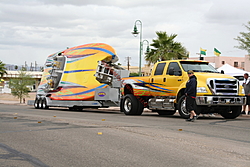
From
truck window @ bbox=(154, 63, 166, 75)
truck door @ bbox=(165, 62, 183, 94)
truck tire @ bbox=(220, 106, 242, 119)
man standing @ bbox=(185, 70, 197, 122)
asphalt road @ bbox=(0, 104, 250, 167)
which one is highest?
truck window @ bbox=(154, 63, 166, 75)

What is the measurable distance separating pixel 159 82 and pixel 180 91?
58.3 inches

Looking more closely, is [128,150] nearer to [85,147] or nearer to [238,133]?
[85,147]

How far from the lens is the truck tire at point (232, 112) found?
1594cm

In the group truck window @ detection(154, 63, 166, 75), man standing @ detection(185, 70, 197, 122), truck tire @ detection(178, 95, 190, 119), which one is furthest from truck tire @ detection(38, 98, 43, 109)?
man standing @ detection(185, 70, 197, 122)

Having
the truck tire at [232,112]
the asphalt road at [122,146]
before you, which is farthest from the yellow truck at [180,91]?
the asphalt road at [122,146]

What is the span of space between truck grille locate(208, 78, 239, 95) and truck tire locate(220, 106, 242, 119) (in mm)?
819

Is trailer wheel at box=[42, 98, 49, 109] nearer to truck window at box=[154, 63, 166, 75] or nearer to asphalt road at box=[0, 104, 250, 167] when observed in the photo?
truck window at box=[154, 63, 166, 75]

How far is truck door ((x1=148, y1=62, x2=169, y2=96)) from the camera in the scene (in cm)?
1694

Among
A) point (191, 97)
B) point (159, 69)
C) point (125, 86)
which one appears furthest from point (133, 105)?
point (191, 97)

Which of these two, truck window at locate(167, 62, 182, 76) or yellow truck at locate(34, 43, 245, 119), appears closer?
yellow truck at locate(34, 43, 245, 119)

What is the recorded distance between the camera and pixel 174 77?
1641 cm

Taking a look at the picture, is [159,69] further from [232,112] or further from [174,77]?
[232,112]

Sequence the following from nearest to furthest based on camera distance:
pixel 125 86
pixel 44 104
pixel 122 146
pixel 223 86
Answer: pixel 122 146 → pixel 223 86 → pixel 125 86 → pixel 44 104

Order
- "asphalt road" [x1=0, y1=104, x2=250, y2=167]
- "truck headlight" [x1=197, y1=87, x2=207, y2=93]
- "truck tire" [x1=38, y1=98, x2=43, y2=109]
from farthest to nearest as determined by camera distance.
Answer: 1. "truck tire" [x1=38, y1=98, x2=43, y2=109]
2. "truck headlight" [x1=197, y1=87, x2=207, y2=93]
3. "asphalt road" [x1=0, y1=104, x2=250, y2=167]
